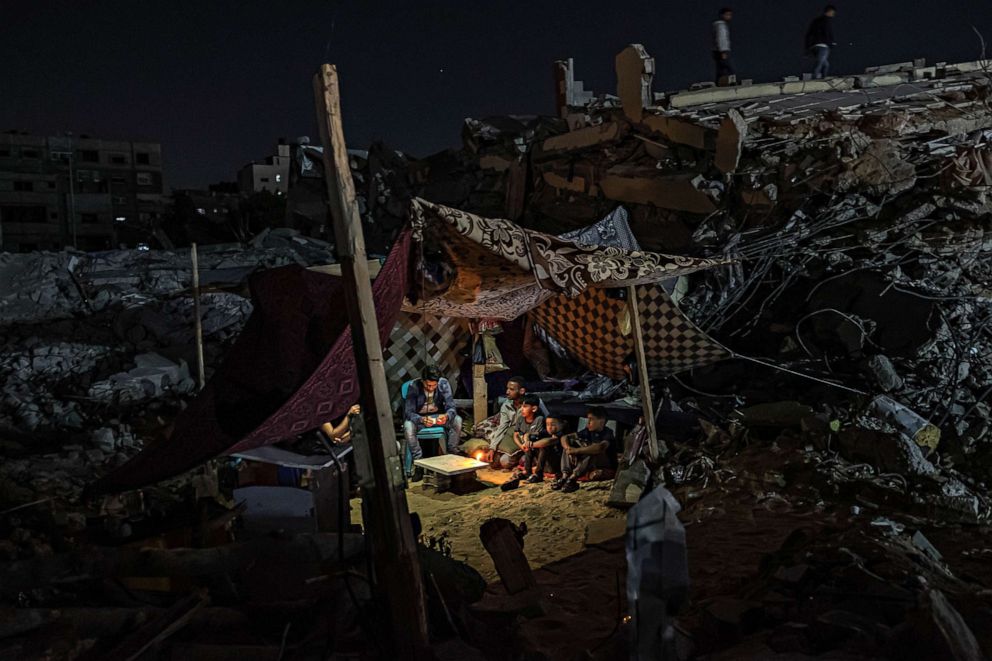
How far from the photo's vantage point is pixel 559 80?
17.5m

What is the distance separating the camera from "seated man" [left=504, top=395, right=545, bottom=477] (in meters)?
8.66

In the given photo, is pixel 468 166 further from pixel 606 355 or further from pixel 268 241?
pixel 606 355

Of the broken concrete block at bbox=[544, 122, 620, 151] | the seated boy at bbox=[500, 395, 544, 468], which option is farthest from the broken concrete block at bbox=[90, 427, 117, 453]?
the broken concrete block at bbox=[544, 122, 620, 151]

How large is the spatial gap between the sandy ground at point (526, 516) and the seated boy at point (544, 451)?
0.17 m

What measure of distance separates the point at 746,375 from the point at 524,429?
305cm

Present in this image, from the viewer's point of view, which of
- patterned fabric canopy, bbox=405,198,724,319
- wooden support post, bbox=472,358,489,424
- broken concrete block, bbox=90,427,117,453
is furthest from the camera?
wooden support post, bbox=472,358,489,424

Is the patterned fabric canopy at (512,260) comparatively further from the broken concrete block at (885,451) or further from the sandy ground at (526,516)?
the broken concrete block at (885,451)

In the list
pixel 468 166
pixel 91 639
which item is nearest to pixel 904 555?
pixel 91 639

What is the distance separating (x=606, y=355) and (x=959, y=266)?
4750 mm

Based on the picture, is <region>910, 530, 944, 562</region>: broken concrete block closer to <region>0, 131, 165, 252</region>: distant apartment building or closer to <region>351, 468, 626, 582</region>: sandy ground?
<region>351, 468, 626, 582</region>: sandy ground

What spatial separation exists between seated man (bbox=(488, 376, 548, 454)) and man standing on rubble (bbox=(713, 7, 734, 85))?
8.27 m

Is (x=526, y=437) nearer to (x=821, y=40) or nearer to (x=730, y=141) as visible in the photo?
(x=730, y=141)

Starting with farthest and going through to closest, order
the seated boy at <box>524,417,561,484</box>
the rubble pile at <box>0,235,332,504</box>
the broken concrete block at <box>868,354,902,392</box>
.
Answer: the rubble pile at <box>0,235,332,504</box>, the seated boy at <box>524,417,561,484</box>, the broken concrete block at <box>868,354,902,392</box>

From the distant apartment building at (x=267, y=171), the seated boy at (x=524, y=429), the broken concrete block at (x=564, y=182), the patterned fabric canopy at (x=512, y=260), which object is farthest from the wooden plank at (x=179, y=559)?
the distant apartment building at (x=267, y=171)
